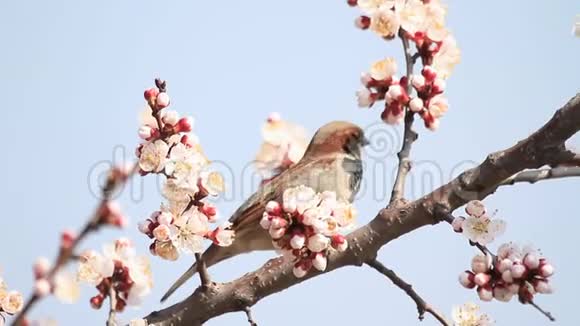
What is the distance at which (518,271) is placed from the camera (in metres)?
3.40

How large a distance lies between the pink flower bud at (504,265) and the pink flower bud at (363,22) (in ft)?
4.40

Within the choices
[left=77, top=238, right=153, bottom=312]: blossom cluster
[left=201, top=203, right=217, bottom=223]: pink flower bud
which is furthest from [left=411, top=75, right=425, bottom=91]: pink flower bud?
[left=77, top=238, right=153, bottom=312]: blossom cluster

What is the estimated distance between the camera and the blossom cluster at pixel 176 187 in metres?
3.56

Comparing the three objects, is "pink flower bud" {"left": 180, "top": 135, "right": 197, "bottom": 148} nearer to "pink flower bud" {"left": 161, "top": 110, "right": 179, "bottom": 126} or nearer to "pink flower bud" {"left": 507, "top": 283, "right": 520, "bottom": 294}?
"pink flower bud" {"left": 161, "top": 110, "right": 179, "bottom": 126}

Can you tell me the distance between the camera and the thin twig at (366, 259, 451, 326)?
12.0 ft

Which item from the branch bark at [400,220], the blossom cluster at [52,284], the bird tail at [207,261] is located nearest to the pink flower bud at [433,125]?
the branch bark at [400,220]

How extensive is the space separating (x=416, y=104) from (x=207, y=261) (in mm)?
2087

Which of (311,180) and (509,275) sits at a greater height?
(509,275)

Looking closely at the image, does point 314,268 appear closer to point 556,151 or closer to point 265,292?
point 265,292

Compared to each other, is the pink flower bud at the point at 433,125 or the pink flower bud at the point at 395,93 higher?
the pink flower bud at the point at 395,93

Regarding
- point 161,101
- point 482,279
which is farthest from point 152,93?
point 482,279

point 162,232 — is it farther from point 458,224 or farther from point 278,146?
point 278,146

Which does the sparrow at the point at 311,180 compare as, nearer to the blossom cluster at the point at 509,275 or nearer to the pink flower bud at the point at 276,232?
the pink flower bud at the point at 276,232

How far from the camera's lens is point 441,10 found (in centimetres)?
405
